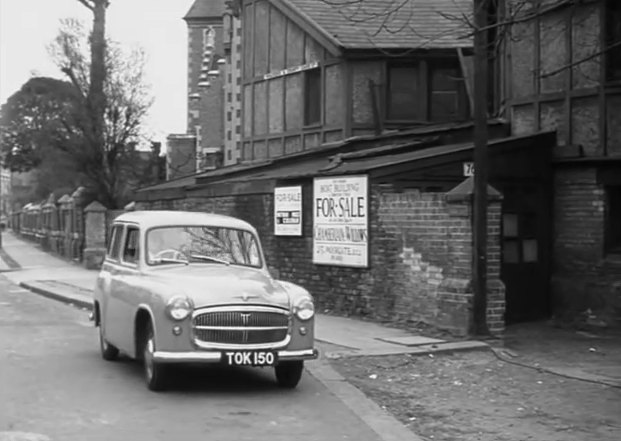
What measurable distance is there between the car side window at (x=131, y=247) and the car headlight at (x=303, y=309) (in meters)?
2.18

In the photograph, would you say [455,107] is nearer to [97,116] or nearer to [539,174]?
[539,174]

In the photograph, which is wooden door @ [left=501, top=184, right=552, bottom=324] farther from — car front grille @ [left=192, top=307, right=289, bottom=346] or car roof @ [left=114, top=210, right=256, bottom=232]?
car front grille @ [left=192, top=307, right=289, bottom=346]

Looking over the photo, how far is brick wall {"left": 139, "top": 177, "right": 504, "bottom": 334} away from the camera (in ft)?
45.1

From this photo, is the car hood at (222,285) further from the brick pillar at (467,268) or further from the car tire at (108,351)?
the brick pillar at (467,268)

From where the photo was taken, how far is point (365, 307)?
15961mm

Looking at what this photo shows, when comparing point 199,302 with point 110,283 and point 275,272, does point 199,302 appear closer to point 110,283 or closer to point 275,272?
point 110,283

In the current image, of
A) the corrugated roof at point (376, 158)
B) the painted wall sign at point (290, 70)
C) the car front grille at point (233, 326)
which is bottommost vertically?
the car front grille at point (233, 326)

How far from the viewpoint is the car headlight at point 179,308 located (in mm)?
9492

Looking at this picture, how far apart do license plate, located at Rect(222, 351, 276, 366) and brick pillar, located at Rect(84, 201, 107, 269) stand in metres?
25.5

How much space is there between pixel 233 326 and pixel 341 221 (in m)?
7.14

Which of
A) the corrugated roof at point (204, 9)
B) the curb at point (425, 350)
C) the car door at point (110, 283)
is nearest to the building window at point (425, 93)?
the curb at point (425, 350)

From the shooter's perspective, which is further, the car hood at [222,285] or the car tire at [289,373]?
the car tire at [289,373]

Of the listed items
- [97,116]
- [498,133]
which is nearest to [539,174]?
[498,133]

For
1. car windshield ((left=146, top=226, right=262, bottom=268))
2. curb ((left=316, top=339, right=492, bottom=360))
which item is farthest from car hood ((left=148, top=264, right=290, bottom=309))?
curb ((left=316, top=339, right=492, bottom=360))
